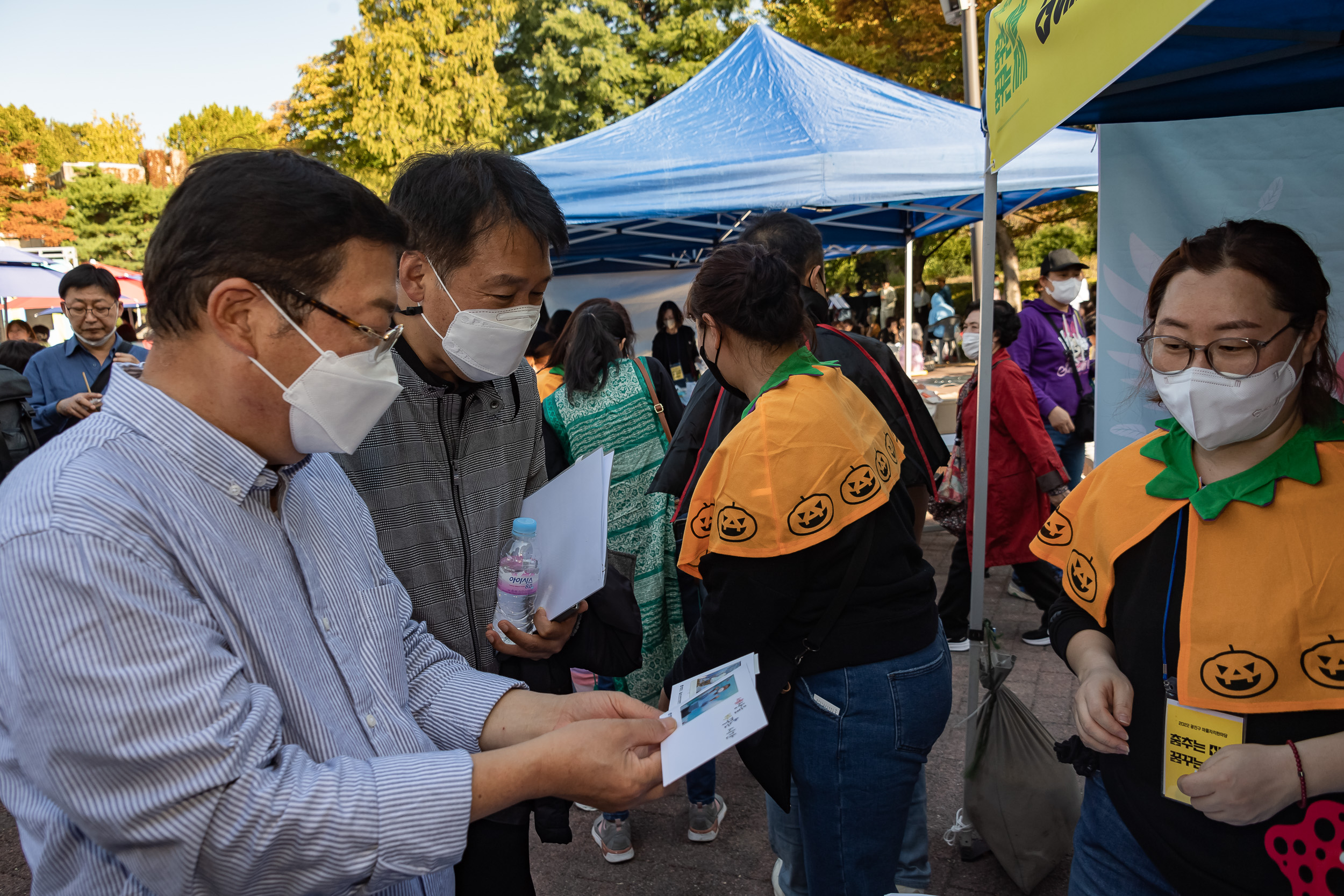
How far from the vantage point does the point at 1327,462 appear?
141 cm

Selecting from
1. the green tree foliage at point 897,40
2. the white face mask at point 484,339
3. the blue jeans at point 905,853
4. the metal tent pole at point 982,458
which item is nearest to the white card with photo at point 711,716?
the white face mask at point 484,339

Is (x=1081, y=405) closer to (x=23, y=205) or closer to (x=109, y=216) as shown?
(x=23, y=205)

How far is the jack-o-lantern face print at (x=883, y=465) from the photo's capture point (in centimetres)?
187

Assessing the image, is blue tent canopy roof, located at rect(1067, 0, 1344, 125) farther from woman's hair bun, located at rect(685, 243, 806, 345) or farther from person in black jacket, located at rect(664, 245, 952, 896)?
person in black jacket, located at rect(664, 245, 952, 896)

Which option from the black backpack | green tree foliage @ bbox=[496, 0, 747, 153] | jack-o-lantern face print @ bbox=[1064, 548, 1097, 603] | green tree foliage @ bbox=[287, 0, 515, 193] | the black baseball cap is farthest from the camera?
green tree foliage @ bbox=[496, 0, 747, 153]

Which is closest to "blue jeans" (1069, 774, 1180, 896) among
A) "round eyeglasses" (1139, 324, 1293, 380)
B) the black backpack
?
"round eyeglasses" (1139, 324, 1293, 380)

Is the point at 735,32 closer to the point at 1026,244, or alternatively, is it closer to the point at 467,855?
the point at 1026,244

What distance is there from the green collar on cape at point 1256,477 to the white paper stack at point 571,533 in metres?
1.10

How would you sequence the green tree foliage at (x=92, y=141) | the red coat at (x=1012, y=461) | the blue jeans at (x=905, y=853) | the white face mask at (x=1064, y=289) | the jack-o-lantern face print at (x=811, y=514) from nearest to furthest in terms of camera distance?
the jack-o-lantern face print at (x=811, y=514) → the blue jeans at (x=905, y=853) → the red coat at (x=1012, y=461) → the white face mask at (x=1064, y=289) → the green tree foliage at (x=92, y=141)

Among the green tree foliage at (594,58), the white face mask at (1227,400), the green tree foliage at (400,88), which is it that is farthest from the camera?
the green tree foliage at (594,58)

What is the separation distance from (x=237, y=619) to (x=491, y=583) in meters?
0.83

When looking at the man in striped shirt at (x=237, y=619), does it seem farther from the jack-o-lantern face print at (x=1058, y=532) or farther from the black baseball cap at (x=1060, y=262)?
the black baseball cap at (x=1060, y=262)

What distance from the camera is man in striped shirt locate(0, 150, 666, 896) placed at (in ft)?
2.83

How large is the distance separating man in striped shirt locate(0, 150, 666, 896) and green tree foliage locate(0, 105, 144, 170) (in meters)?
53.3
